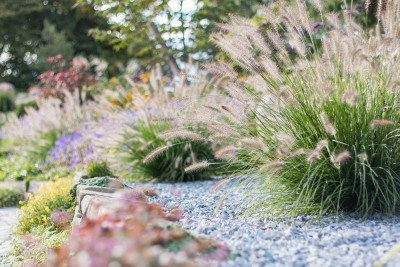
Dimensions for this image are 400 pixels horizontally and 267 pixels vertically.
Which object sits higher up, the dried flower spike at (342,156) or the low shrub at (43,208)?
the dried flower spike at (342,156)

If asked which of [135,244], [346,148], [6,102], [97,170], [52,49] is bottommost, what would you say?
[97,170]

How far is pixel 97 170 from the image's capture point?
4.77 m

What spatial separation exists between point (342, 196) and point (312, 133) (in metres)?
0.40

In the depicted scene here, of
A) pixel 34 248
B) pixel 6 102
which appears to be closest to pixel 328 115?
pixel 34 248

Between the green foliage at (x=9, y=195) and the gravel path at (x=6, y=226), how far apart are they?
0.16 meters

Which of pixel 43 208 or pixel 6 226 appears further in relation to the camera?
pixel 6 226

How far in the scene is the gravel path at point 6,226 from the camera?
357 centimetres

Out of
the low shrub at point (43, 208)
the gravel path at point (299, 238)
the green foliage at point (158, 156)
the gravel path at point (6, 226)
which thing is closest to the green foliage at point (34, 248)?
the gravel path at point (6, 226)

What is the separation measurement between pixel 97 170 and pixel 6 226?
94 centimetres

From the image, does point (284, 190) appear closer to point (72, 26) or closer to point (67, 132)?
point (67, 132)

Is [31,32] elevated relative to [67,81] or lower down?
elevated

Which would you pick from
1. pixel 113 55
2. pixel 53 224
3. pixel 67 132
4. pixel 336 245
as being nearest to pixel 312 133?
pixel 336 245

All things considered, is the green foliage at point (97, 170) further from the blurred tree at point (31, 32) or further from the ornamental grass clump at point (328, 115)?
the blurred tree at point (31, 32)

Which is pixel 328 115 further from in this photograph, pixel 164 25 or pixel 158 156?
pixel 164 25
